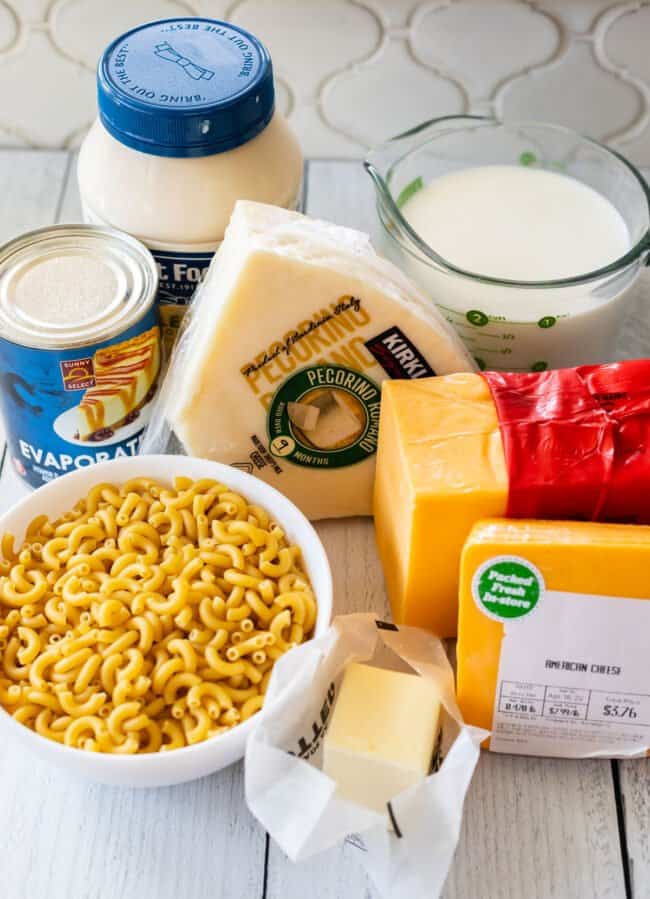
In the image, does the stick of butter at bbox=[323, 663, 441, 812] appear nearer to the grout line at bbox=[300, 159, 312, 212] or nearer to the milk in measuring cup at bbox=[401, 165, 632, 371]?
the milk in measuring cup at bbox=[401, 165, 632, 371]

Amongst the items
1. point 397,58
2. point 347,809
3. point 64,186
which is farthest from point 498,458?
point 64,186

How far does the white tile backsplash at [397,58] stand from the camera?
1.20 meters

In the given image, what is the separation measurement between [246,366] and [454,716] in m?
0.32

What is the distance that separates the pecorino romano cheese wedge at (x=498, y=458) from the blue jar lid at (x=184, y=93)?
25cm

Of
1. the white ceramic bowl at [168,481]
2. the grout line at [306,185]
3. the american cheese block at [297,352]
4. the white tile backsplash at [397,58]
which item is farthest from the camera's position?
the grout line at [306,185]

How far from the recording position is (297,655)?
0.84 m

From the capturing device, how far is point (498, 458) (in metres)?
0.86

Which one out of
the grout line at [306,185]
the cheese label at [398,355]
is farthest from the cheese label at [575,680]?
the grout line at [306,185]

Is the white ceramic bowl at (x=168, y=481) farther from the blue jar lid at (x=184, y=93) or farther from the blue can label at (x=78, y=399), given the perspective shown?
the blue jar lid at (x=184, y=93)

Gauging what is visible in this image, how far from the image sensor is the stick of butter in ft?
2.62

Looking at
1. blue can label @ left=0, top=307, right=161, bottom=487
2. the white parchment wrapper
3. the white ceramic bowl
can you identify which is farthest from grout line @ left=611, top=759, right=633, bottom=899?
blue can label @ left=0, top=307, right=161, bottom=487

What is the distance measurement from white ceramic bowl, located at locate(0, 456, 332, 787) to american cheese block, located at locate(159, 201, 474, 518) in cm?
5

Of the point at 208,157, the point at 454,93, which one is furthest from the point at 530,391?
the point at 454,93

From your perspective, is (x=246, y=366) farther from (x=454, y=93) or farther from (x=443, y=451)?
(x=454, y=93)
